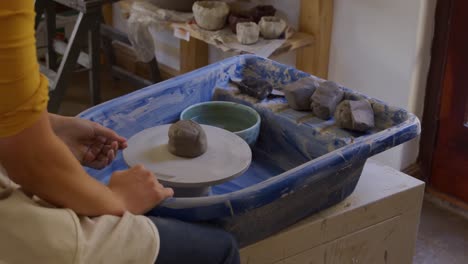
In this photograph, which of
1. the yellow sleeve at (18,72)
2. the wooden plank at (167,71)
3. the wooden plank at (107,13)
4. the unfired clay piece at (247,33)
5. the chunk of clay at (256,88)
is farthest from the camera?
the wooden plank at (107,13)

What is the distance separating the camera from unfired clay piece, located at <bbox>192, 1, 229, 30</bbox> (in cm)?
248

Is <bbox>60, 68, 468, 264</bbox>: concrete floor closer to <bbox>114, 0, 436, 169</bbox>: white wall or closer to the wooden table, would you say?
<bbox>114, 0, 436, 169</bbox>: white wall

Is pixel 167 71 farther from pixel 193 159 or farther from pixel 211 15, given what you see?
pixel 193 159

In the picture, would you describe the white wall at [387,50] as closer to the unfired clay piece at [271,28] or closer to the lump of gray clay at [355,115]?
the unfired clay piece at [271,28]

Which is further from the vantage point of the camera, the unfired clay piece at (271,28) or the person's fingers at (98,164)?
the unfired clay piece at (271,28)

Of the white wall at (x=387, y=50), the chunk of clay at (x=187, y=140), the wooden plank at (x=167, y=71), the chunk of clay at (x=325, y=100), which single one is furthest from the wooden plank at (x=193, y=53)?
the chunk of clay at (x=187, y=140)

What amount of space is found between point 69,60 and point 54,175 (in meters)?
1.66

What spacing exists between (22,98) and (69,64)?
5.66 feet

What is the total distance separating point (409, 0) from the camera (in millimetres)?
2188

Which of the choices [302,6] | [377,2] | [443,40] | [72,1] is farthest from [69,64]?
[443,40]

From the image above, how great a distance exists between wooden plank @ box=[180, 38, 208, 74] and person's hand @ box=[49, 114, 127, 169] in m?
1.59

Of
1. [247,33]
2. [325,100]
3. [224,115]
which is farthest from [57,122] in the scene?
[247,33]

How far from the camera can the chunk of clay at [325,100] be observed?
1.63m

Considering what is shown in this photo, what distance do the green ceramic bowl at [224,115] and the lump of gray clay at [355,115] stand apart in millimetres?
227
